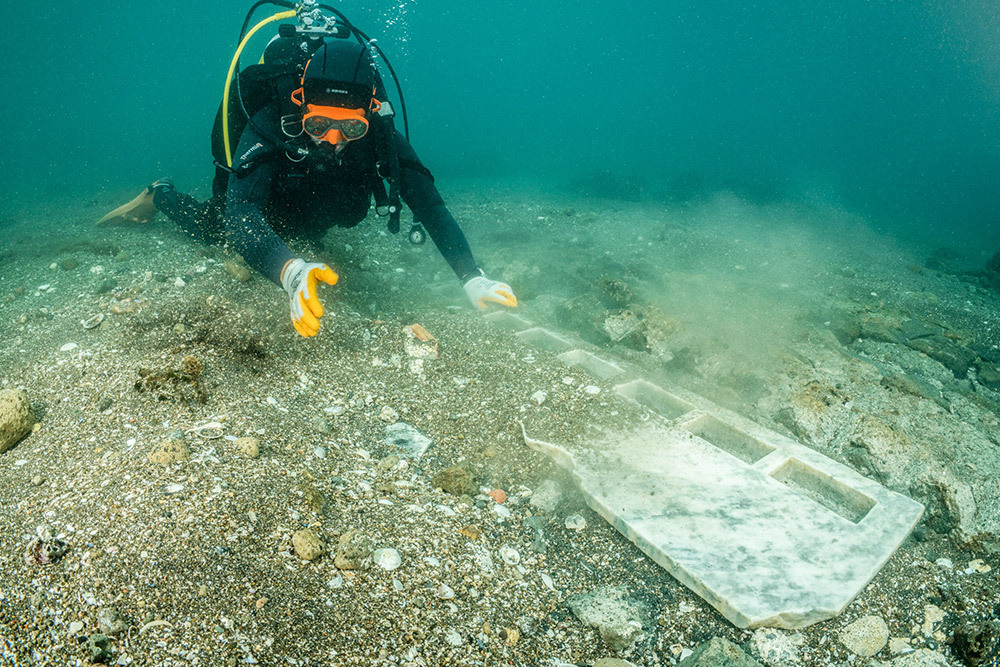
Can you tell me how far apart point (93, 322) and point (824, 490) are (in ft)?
16.8

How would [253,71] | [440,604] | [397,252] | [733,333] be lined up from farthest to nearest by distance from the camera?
[397,252]
[733,333]
[253,71]
[440,604]

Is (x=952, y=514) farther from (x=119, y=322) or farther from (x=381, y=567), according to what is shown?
(x=119, y=322)

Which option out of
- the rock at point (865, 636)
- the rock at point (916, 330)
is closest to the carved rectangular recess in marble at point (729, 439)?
the rock at point (865, 636)

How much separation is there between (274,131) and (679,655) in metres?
4.28

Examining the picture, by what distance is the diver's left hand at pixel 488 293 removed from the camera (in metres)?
4.10

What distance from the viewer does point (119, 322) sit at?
3.57 m

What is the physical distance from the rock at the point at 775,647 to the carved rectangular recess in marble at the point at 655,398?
4.82 ft

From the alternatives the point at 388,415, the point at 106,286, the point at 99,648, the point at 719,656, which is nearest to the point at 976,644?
the point at 719,656

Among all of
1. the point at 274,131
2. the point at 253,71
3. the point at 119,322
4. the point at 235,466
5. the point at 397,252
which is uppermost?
the point at 253,71

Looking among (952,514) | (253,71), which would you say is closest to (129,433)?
(253,71)

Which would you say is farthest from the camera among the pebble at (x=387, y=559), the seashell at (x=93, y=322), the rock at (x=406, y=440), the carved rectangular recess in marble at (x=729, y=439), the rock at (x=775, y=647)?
the seashell at (x=93, y=322)

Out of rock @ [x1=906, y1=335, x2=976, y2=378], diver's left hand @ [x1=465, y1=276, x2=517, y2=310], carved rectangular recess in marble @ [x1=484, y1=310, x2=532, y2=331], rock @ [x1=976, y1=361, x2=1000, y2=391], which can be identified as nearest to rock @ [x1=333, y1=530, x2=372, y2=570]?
diver's left hand @ [x1=465, y1=276, x2=517, y2=310]

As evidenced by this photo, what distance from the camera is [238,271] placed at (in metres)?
4.01

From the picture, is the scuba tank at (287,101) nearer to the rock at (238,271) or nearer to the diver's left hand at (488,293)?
the diver's left hand at (488,293)
